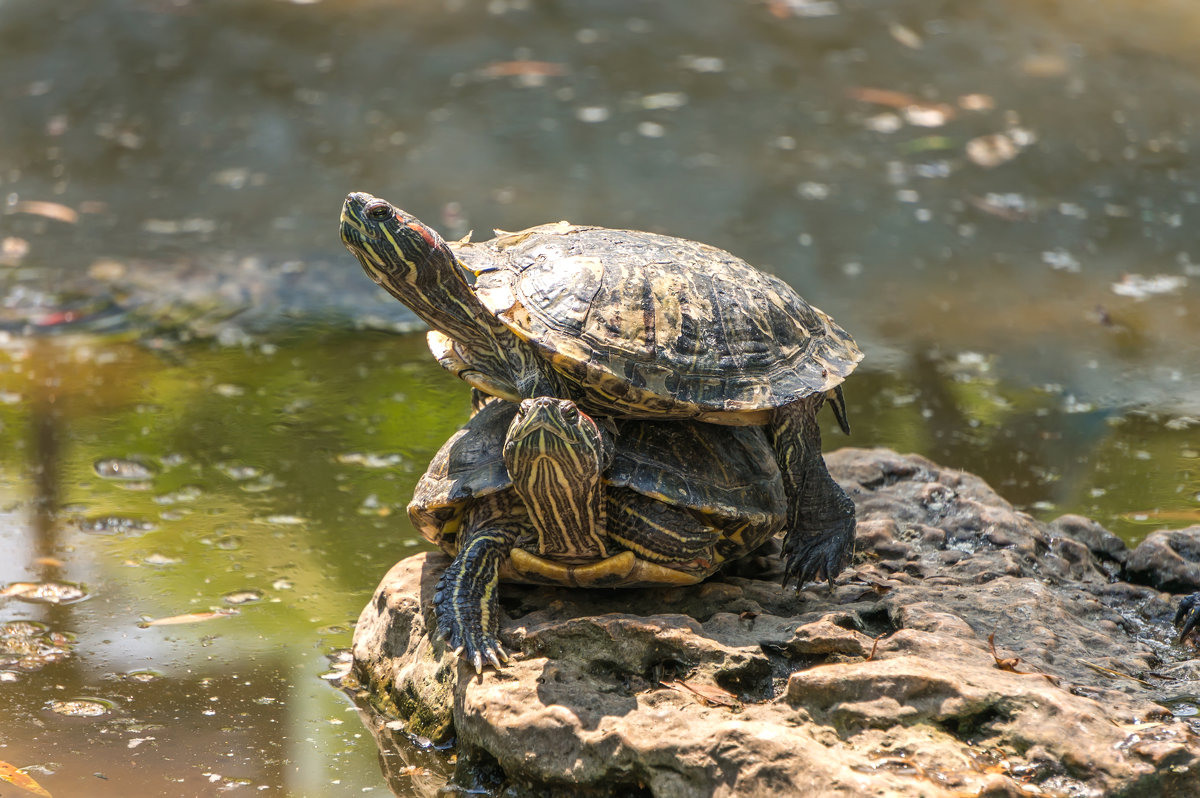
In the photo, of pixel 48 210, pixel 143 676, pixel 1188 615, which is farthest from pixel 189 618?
pixel 48 210

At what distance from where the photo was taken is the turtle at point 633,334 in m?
3.45

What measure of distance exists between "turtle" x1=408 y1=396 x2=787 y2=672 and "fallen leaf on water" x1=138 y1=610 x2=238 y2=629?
0.99 meters

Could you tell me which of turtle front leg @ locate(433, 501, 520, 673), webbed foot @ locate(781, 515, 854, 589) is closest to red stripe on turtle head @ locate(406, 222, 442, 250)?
turtle front leg @ locate(433, 501, 520, 673)

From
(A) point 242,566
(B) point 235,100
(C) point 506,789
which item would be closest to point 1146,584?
(C) point 506,789

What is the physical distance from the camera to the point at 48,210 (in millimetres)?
8195

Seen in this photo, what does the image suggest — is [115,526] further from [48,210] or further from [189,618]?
[48,210]

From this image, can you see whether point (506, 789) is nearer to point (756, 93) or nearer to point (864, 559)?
point (864, 559)

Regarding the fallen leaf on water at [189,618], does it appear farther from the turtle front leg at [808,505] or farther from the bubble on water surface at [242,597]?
the turtle front leg at [808,505]

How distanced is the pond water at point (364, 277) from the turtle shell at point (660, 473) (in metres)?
0.76

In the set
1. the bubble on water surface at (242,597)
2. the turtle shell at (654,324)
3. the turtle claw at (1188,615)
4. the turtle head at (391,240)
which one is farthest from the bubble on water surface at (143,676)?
the turtle claw at (1188,615)

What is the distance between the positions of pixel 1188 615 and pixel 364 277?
5327 millimetres

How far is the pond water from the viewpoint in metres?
4.02

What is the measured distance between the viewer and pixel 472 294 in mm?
3561

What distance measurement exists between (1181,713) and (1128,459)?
2.87 meters
